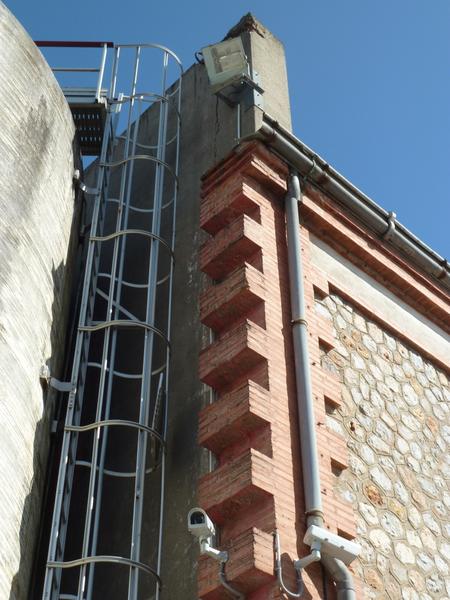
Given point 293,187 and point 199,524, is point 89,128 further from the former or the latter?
point 199,524

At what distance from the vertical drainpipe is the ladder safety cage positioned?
1.09m

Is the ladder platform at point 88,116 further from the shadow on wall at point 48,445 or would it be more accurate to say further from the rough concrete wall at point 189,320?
the shadow on wall at point 48,445

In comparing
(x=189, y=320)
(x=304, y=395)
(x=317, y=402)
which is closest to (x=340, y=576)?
(x=304, y=395)

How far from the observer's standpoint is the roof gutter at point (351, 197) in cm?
953

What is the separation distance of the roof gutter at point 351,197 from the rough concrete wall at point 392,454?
3.81 ft

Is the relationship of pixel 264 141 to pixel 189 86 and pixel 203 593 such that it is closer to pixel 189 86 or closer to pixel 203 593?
pixel 189 86

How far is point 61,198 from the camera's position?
9445 mm

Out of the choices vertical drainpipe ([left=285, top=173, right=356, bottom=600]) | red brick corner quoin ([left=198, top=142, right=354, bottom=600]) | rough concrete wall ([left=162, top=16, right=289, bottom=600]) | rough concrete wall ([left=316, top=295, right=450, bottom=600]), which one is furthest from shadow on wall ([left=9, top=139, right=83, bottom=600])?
rough concrete wall ([left=316, top=295, right=450, bottom=600])

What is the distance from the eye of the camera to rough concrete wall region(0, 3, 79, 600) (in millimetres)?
7133

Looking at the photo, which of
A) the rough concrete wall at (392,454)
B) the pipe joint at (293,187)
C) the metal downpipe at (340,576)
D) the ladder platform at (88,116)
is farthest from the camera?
the ladder platform at (88,116)

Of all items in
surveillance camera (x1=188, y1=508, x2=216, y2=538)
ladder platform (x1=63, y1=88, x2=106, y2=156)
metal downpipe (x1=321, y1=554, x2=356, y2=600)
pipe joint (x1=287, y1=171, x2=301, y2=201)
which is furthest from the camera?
ladder platform (x1=63, y1=88, x2=106, y2=156)

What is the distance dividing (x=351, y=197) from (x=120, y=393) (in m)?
2.84

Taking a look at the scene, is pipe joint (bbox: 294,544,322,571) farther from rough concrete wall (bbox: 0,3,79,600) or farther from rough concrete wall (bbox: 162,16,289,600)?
rough concrete wall (bbox: 0,3,79,600)

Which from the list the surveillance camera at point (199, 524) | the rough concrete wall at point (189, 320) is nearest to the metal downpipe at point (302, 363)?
the rough concrete wall at point (189, 320)
